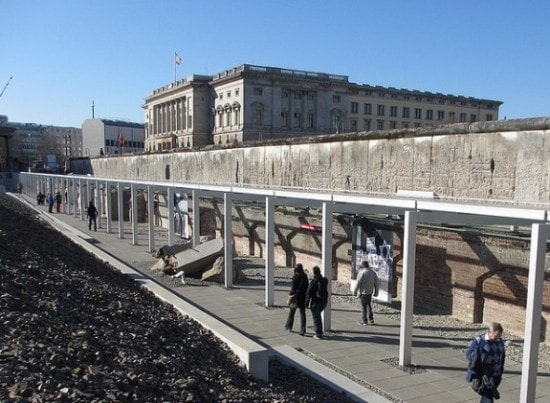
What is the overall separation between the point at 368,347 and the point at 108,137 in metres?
104

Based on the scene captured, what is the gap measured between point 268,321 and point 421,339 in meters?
3.21

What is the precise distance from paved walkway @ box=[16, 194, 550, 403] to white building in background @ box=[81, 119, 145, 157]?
91483 millimetres

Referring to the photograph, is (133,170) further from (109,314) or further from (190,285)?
(109,314)

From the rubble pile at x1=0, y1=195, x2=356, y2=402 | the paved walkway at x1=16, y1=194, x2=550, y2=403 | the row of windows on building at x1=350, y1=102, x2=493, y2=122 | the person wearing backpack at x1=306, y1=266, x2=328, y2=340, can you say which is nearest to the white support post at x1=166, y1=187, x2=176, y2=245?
the paved walkway at x1=16, y1=194, x2=550, y2=403

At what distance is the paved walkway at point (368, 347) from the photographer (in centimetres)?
763

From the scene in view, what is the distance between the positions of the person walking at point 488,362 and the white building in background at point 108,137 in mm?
98465

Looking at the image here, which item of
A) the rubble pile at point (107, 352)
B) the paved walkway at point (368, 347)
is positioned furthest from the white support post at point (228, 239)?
the rubble pile at point (107, 352)

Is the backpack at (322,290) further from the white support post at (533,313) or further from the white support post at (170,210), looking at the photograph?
the white support post at (170,210)

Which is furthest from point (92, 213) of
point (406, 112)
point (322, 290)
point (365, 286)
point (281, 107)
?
point (406, 112)

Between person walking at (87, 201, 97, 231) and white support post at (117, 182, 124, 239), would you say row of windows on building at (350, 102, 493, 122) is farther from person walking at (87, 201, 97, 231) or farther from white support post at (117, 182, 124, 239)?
white support post at (117, 182, 124, 239)

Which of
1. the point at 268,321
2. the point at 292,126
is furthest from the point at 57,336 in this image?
the point at 292,126

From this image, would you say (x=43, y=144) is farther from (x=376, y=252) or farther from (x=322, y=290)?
(x=322, y=290)

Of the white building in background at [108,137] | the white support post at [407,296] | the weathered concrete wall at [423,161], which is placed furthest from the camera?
the white building in background at [108,137]

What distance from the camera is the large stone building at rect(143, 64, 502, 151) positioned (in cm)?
8881
